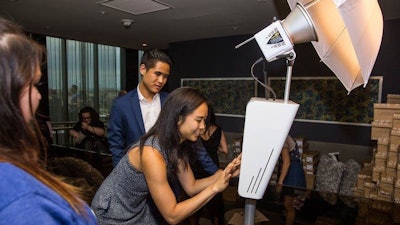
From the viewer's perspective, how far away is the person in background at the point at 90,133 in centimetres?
330

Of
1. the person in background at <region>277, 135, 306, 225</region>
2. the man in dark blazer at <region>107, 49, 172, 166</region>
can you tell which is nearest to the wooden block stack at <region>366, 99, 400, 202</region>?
the person in background at <region>277, 135, 306, 225</region>

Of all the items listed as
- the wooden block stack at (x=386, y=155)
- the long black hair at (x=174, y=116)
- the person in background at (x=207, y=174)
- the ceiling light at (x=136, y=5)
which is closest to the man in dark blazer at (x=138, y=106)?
the person in background at (x=207, y=174)

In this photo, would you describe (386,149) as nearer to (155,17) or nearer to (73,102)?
(155,17)

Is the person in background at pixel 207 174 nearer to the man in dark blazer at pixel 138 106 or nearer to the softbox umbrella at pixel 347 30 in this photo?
the man in dark blazer at pixel 138 106

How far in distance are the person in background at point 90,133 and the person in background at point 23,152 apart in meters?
2.98

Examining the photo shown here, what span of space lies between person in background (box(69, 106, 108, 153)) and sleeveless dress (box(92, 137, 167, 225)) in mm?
2387

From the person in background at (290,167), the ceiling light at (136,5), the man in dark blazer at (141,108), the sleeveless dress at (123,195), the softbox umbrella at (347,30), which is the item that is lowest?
the person in background at (290,167)

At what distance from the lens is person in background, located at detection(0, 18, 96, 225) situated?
34cm

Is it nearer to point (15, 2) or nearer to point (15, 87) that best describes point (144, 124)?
point (15, 87)

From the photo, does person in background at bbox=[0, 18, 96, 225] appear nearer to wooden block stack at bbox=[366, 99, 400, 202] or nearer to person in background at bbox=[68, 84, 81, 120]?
wooden block stack at bbox=[366, 99, 400, 202]

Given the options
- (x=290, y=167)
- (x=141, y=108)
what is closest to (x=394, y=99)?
(x=290, y=167)

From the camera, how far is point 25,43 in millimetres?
404

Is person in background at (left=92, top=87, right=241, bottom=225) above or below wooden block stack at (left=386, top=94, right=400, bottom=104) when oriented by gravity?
below

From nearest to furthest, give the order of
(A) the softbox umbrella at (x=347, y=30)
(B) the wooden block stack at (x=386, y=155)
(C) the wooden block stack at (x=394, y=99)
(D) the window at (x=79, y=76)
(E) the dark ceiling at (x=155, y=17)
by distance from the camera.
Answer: (A) the softbox umbrella at (x=347, y=30) < (B) the wooden block stack at (x=386, y=155) < (C) the wooden block stack at (x=394, y=99) < (E) the dark ceiling at (x=155, y=17) < (D) the window at (x=79, y=76)
